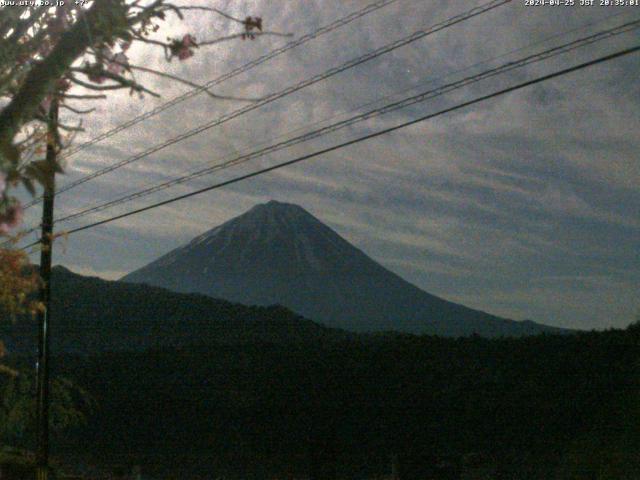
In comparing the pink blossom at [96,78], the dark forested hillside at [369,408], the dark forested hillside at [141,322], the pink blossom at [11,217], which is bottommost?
the dark forested hillside at [369,408]

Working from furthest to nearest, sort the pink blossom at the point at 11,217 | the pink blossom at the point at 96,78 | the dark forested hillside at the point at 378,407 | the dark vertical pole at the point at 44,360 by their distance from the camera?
the dark forested hillside at the point at 378,407
the dark vertical pole at the point at 44,360
the pink blossom at the point at 96,78
the pink blossom at the point at 11,217

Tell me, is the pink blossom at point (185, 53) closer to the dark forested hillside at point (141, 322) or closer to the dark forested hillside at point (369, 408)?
the dark forested hillside at point (369, 408)

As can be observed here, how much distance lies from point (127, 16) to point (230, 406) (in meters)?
26.4

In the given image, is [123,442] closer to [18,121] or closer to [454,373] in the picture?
[454,373]

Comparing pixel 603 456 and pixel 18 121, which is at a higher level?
pixel 18 121

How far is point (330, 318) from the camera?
647 feet

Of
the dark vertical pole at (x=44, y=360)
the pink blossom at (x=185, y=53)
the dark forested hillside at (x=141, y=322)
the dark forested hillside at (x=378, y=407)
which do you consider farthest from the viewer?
the dark forested hillside at (x=141, y=322)

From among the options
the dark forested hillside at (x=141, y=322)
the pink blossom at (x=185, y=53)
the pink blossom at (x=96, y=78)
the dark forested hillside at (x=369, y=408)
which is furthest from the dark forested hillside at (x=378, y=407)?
the pink blossom at (x=96, y=78)

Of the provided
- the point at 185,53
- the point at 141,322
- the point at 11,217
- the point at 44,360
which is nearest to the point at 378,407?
the point at 44,360

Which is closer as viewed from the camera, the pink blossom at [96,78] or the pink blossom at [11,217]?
the pink blossom at [11,217]

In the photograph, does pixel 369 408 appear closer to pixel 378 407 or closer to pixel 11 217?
pixel 378 407

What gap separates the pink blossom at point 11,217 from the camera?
495 centimetres

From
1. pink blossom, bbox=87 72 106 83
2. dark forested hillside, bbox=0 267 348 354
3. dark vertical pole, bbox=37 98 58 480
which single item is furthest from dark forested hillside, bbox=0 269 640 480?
pink blossom, bbox=87 72 106 83

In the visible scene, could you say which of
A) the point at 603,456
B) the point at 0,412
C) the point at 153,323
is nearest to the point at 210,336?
the point at 153,323
